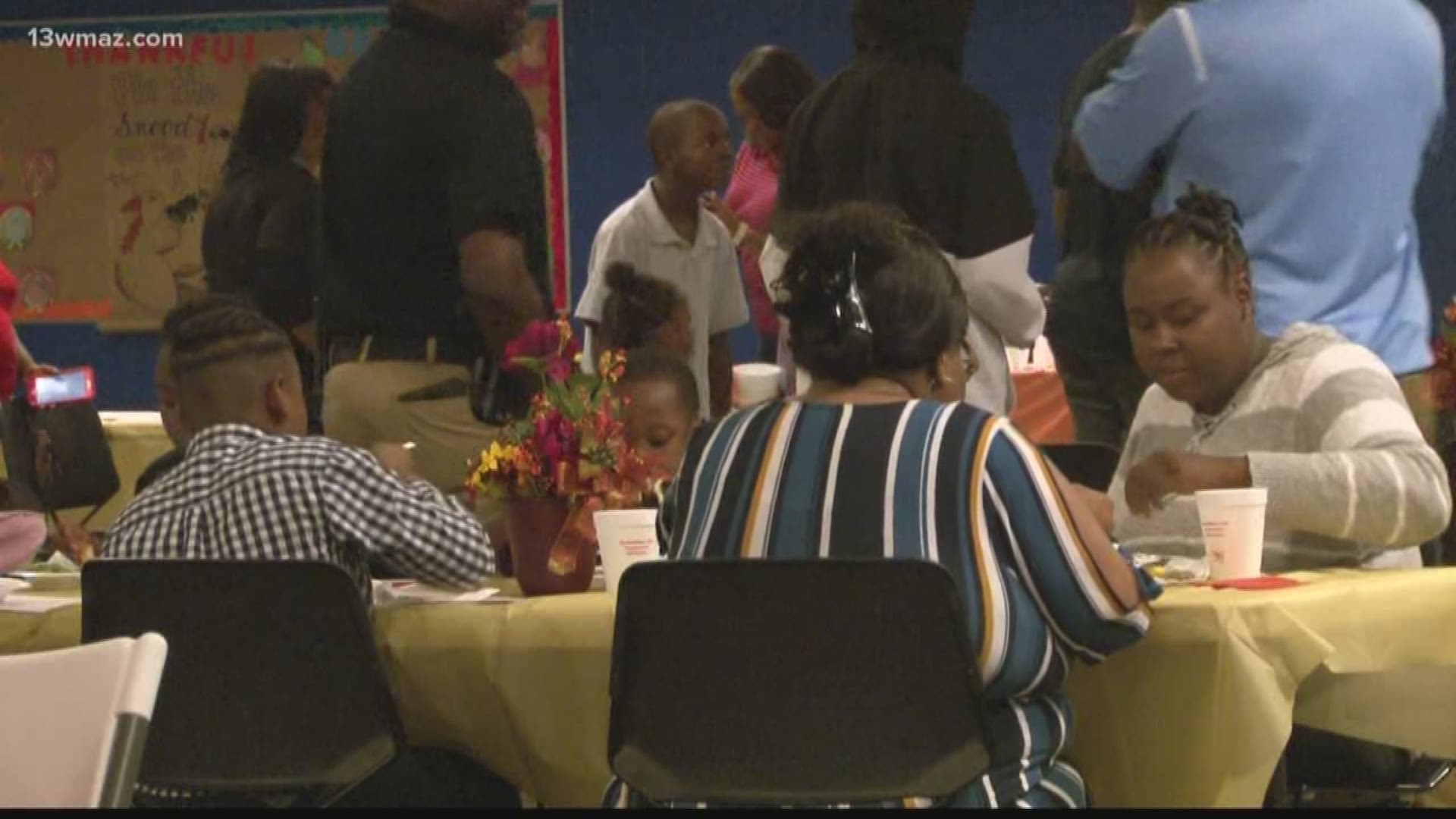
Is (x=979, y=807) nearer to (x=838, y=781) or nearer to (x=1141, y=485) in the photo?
(x=838, y=781)

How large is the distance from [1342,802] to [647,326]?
2180 mm

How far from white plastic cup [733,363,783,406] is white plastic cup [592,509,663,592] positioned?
2274mm

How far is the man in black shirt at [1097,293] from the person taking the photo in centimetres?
369

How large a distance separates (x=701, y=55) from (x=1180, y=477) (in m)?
3.69

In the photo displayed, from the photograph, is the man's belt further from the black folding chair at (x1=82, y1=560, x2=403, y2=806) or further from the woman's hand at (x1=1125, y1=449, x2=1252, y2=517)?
the woman's hand at (x1=1125, y1=449, x2=1252, y2=517)

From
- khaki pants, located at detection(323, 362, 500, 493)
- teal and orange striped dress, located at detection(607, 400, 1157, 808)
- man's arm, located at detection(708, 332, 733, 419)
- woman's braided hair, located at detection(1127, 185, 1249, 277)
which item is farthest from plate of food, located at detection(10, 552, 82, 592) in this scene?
man's arm, located at detection(708, 332, 733, 419)

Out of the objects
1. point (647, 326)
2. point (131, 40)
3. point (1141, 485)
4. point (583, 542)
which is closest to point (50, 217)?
point (131, 40)

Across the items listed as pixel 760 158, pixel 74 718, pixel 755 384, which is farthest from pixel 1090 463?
pixel 760 158

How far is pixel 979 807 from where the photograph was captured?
2.08 m

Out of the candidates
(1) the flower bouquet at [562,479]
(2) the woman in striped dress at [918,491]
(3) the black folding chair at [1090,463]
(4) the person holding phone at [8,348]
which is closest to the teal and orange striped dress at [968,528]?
(2) the woman in striped dress at [918,491]

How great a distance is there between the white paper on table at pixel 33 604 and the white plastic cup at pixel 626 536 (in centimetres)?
68

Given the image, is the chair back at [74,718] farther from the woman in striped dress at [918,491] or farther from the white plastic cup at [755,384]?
the white plastic cup at [755,384]

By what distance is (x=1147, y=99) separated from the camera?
136 inches
